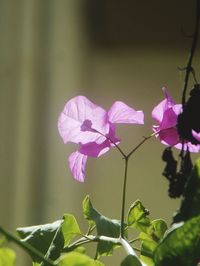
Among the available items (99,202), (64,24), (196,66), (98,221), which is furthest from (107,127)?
(64,24)

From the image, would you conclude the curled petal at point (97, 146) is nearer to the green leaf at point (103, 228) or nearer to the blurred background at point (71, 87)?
the green leaf at point (103, 228)

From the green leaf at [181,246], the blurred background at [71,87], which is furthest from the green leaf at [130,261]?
the blurred background at [71,87]

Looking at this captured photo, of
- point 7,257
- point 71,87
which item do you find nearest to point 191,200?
point 7,257

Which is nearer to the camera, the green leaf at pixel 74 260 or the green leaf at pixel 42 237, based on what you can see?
the green leaf at pixel 74 260

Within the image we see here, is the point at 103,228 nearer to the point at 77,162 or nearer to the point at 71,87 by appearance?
the point at 77,162

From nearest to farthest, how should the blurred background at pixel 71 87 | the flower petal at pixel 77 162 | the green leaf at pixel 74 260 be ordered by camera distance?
1. the green leaf at pixel 74 260
2. the flower petal at pixel 77 162
3. the blurred background at pixel 71 87

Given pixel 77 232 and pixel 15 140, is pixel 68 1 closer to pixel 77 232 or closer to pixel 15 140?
pixel 15 140

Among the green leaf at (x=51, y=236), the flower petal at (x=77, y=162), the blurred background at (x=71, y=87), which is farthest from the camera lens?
the blurred background at (x=71, y=87)
